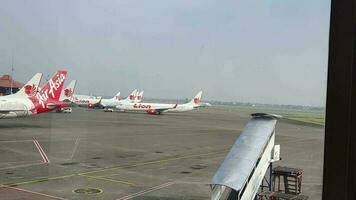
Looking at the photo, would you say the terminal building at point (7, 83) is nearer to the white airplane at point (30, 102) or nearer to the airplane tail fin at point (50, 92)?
the white airplane at point (30, 102)

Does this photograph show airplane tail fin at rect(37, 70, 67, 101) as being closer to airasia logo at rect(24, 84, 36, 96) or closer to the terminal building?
airasia logo at rect(24, 84, 36, 96)

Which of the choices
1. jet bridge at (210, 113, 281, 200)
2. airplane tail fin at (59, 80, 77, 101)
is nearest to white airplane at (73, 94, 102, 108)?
airplane tail fin at (59, 80, 77, 101)

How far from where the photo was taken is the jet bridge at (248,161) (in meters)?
2.27

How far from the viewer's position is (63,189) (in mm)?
4809

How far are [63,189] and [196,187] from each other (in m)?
1.84

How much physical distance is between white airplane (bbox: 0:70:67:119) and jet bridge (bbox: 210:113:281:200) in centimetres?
1049

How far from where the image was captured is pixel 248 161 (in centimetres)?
255

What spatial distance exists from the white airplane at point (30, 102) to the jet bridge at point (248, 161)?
1049 cm

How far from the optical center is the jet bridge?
227cm

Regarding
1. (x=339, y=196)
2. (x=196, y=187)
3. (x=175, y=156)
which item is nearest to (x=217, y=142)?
(x=175, y=156)

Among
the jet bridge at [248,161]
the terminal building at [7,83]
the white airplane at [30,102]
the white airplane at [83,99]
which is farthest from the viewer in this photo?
the white airplane at [30,102]

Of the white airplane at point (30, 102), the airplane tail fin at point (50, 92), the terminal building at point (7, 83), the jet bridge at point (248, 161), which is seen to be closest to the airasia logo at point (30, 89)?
the white airplane at point (30, 102)

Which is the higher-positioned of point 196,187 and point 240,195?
point 240,195

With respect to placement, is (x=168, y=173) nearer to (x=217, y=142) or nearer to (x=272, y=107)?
(x=272, y=107)
